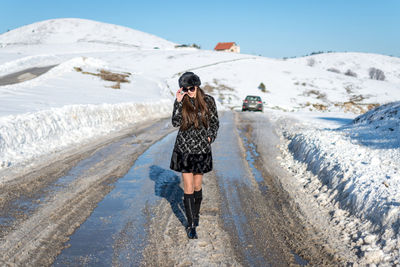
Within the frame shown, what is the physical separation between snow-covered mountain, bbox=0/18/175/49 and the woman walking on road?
10849 centimetres

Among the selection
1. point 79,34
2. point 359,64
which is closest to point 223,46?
point 359,64

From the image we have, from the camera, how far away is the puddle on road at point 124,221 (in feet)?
11.8

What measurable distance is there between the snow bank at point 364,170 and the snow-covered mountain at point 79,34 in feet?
343

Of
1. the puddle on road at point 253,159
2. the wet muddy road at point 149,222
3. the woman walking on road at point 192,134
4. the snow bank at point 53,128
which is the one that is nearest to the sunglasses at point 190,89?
the woman walking on road at point 192,134

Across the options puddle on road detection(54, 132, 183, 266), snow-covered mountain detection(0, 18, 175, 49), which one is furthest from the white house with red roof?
puddle on road detection(54, 132, 183, 266)

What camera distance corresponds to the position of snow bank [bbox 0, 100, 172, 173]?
29.0 ft

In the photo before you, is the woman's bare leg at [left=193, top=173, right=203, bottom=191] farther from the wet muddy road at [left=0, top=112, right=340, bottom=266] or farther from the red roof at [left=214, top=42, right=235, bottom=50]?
the red roof at [left=214, top=42, right=235, bottom=50]

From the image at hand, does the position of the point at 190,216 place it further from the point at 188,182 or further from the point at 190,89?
the point at 190,89

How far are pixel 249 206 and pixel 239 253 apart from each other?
5.06 feet

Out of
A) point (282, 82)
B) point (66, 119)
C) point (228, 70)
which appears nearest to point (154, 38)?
point (228, 70)

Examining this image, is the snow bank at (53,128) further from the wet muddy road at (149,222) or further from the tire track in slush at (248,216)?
the tire track in slush at (248,216)

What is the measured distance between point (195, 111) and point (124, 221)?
1830 mm

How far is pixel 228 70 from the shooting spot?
69.1 m

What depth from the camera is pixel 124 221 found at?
4562mm
